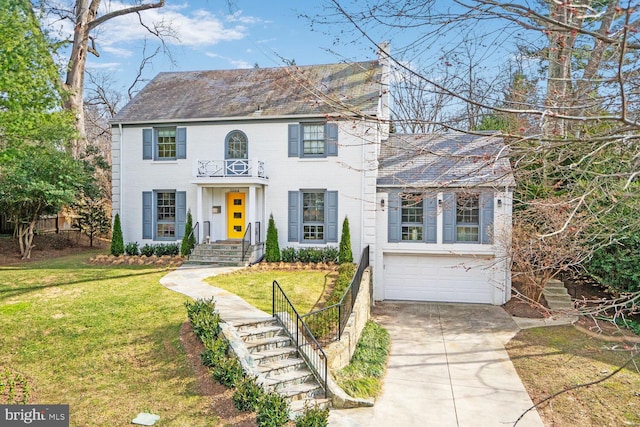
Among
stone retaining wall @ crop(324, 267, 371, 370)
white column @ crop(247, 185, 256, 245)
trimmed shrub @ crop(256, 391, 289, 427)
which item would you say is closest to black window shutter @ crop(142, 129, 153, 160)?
white column @ crop(247, 185, 256, 245)

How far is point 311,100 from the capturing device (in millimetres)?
4027

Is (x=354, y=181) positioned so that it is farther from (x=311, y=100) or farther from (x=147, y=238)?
(x=311, y=100)

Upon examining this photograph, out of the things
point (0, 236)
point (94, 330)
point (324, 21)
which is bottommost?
point (94, 330)

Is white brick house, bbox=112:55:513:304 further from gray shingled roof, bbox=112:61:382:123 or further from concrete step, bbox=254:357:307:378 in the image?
concrete step, bbox=254:357:307:378

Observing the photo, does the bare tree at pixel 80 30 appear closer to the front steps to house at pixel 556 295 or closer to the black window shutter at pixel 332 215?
the black window shutter at pixel 332 215

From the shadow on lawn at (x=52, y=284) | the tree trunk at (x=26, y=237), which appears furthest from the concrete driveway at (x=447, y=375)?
the tree trunk at (x=26, y=237)

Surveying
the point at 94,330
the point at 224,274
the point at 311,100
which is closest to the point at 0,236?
the point at 224,274

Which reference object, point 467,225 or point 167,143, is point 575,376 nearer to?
point 467,225

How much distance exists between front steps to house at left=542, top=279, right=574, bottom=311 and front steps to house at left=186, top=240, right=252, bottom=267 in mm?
10615

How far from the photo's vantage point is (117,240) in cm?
1652

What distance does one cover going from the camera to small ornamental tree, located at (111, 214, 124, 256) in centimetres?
1645

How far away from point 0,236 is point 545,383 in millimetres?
22789

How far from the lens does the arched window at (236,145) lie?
16.4m

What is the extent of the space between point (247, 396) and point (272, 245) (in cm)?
977
